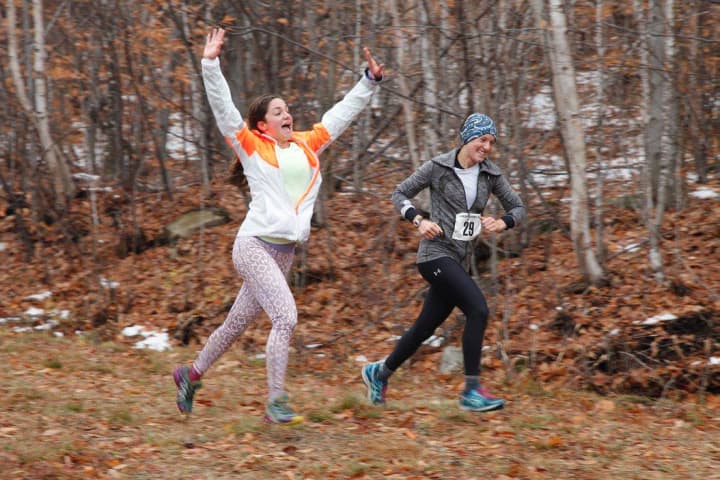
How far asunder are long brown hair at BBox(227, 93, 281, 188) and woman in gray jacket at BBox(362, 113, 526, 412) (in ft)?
3.56

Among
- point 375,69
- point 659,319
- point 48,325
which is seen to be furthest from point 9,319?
point 659,319

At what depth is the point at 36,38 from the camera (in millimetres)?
12984

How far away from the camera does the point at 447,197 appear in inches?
243

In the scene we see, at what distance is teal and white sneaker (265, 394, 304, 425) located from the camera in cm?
586

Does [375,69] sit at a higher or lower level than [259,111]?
higher

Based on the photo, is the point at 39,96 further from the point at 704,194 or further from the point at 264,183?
the point at 704,194

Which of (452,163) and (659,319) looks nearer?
(452,163)

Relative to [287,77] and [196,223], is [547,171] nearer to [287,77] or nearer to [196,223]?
[287,77]

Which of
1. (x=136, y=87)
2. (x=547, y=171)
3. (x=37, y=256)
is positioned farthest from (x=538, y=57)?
(x=37, y=256)

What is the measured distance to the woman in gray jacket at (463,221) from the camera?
6086 mm

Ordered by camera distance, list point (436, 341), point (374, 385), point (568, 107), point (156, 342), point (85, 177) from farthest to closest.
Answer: point (85, 177) < point (156, 342) < point (436, 341) < point (568, 107) < point (374, 385)

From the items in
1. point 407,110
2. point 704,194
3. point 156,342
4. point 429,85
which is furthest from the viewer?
point 704,194

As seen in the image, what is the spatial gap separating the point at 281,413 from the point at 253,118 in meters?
1.97

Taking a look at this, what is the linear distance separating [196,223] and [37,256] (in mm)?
2415
